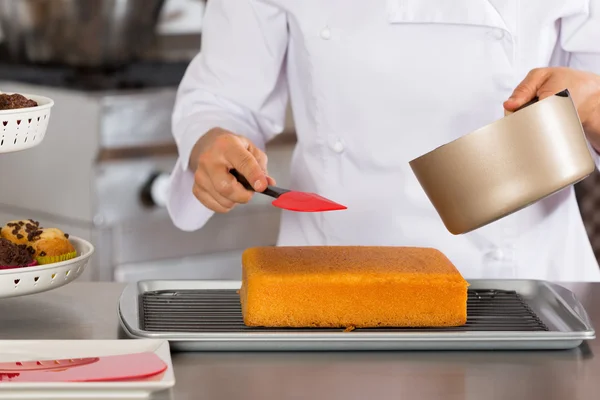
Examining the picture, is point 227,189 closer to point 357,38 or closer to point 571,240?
point 357,38

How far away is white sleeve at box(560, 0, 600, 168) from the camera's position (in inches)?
47.7

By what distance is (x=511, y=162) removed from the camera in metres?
0.81

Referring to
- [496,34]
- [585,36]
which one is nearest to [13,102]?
[496,34]

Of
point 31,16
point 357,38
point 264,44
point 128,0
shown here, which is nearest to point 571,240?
point 357,38

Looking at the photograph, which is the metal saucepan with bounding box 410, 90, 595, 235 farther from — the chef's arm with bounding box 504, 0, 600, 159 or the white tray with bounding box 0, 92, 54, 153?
the white tray with bounding box 0, 92, 54, 153

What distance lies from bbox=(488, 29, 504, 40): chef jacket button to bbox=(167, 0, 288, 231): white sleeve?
0.29m

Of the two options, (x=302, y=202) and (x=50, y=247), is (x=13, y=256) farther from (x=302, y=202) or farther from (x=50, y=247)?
(x=302, y=202)

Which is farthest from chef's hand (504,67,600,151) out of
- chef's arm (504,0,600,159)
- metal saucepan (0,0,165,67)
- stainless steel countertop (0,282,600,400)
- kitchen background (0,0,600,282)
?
metal saucepan (0,0,165,67)

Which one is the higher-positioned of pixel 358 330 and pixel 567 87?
pixel 567 87

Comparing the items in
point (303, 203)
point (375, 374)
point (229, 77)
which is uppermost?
point (229, 77)

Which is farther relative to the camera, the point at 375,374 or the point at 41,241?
the point at 41,241

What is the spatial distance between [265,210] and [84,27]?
569mm

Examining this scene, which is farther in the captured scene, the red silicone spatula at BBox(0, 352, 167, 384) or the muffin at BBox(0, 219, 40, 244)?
the muffin at BBox(0, 219, 40, 244)

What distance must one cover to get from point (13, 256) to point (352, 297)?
32 cm
